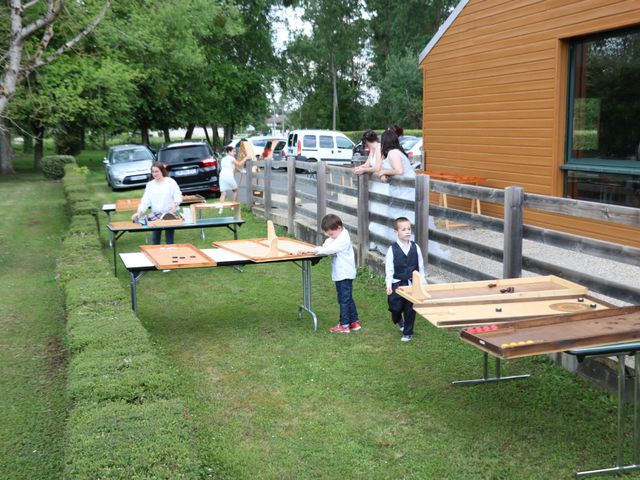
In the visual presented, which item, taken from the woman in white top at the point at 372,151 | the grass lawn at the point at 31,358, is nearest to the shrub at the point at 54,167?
the grass lawn at the point at 31,358

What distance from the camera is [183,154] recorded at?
848 inches

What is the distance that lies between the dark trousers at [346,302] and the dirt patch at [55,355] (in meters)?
2.64

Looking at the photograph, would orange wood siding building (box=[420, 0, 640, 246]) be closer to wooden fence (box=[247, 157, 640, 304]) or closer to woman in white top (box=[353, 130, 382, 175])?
wooden fence (box=[247, 157, 640, 304])

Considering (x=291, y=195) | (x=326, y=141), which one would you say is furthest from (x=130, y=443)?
(x=326, y=141)

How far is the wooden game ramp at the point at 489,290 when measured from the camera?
5.15m

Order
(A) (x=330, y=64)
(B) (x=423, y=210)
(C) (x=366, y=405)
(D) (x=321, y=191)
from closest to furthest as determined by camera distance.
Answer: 1. (C) (x=366, y=405)
2. (B) (x=423, y=210)
3. (D) (x=321, y=191)
4. (A) (x=330, y=64)

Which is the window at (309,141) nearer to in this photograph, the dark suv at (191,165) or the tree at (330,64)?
the dark suv at (191,165)

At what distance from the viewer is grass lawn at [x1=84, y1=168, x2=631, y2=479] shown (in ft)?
14.7

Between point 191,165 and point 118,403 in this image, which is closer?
point 118,403

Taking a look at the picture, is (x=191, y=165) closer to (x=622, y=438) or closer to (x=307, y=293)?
(x=307, y=293)

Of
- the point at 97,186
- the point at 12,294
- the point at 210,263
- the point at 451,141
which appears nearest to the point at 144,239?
the point at 12,294

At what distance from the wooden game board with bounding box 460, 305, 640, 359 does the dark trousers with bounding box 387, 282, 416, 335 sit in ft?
7.68

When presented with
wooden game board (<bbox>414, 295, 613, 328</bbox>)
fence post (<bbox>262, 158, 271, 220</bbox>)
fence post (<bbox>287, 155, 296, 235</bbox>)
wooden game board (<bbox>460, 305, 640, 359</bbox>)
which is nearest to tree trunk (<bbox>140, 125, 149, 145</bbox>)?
fence post (<bbox>262, 158, 271, 220</bbox>)

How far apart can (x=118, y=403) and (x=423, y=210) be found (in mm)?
4780
